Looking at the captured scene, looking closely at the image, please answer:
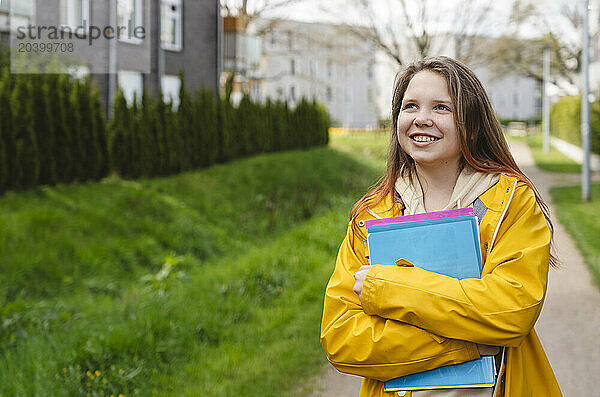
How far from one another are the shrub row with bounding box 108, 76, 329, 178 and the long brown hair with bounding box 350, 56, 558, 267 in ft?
35.2

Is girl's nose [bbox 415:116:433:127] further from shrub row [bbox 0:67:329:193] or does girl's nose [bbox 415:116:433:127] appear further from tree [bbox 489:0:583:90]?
tree [bbox 489:0:583:90]

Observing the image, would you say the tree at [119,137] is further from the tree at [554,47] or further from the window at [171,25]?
the tree at [554,47]

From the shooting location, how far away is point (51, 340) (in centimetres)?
557

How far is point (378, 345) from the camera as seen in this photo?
2156 mm

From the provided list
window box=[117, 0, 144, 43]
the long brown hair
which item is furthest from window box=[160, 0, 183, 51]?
the long brown hair

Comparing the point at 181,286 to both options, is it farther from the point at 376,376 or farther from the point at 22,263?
the point at 376,376

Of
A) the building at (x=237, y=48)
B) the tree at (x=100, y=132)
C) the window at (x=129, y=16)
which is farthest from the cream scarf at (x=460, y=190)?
the building at (x=237, y=48)

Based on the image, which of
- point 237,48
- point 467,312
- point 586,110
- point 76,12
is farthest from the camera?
point 237,48

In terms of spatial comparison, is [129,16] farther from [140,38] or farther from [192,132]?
[192,132]

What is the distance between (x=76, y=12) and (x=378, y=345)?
13.4 metres

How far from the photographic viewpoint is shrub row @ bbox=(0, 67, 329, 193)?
10.1 metres

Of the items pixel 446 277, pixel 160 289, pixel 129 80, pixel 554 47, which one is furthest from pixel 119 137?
pixel 554 47

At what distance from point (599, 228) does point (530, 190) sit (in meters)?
10.8

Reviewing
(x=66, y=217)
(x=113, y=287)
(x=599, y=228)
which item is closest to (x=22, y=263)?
(x=113, y=287)
